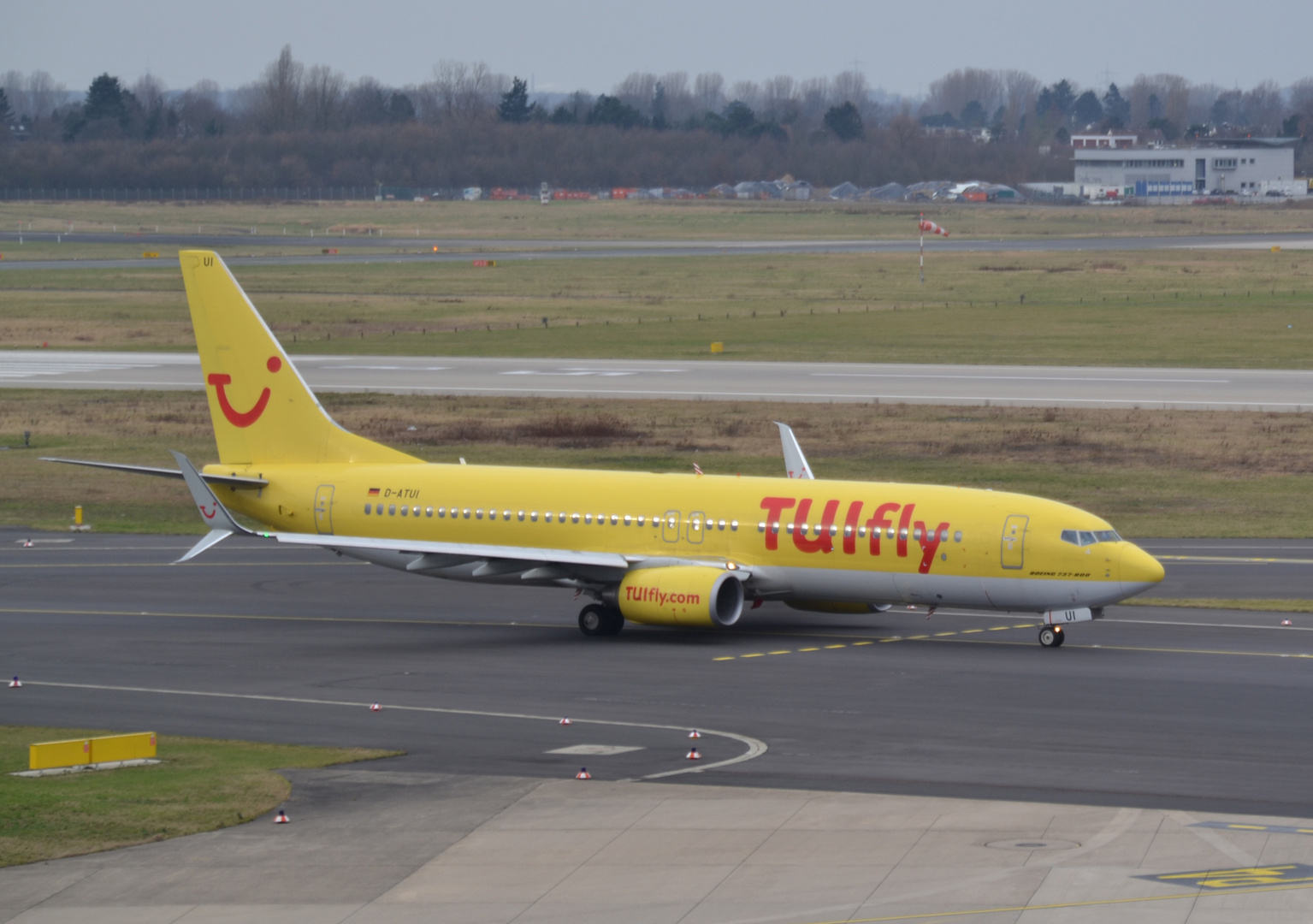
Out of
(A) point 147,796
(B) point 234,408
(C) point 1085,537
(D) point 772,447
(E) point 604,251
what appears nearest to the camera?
(A) point 147,796

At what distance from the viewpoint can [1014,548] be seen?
40875 mm

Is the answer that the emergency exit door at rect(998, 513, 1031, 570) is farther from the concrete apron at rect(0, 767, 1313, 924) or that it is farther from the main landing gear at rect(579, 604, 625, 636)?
the concrete apron at rect(0, 767, 1313, 924)

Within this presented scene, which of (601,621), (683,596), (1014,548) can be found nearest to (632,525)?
(601,621)

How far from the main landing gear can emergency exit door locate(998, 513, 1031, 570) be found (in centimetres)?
1005

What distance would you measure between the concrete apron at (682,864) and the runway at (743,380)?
2409 inches

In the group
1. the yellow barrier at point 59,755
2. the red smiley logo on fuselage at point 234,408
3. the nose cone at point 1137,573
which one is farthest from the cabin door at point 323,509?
the nose cone at point 1137,573

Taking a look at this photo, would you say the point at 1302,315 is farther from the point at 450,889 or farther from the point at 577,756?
the point at 450,889

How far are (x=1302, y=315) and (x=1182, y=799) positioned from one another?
102305 millimetres

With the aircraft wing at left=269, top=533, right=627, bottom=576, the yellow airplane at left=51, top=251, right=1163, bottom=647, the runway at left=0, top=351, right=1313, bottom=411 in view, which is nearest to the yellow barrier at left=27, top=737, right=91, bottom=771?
the yellow airplane at left=51, top=251, right=1163, bottom=647

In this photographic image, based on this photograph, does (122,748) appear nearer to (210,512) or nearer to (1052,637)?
(210,512)

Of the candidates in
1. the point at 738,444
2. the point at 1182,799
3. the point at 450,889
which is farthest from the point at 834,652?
the point at 738,444

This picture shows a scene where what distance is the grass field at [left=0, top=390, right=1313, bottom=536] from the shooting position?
64562mm

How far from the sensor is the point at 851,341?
112 meters

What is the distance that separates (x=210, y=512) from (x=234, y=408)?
7.65 metres
